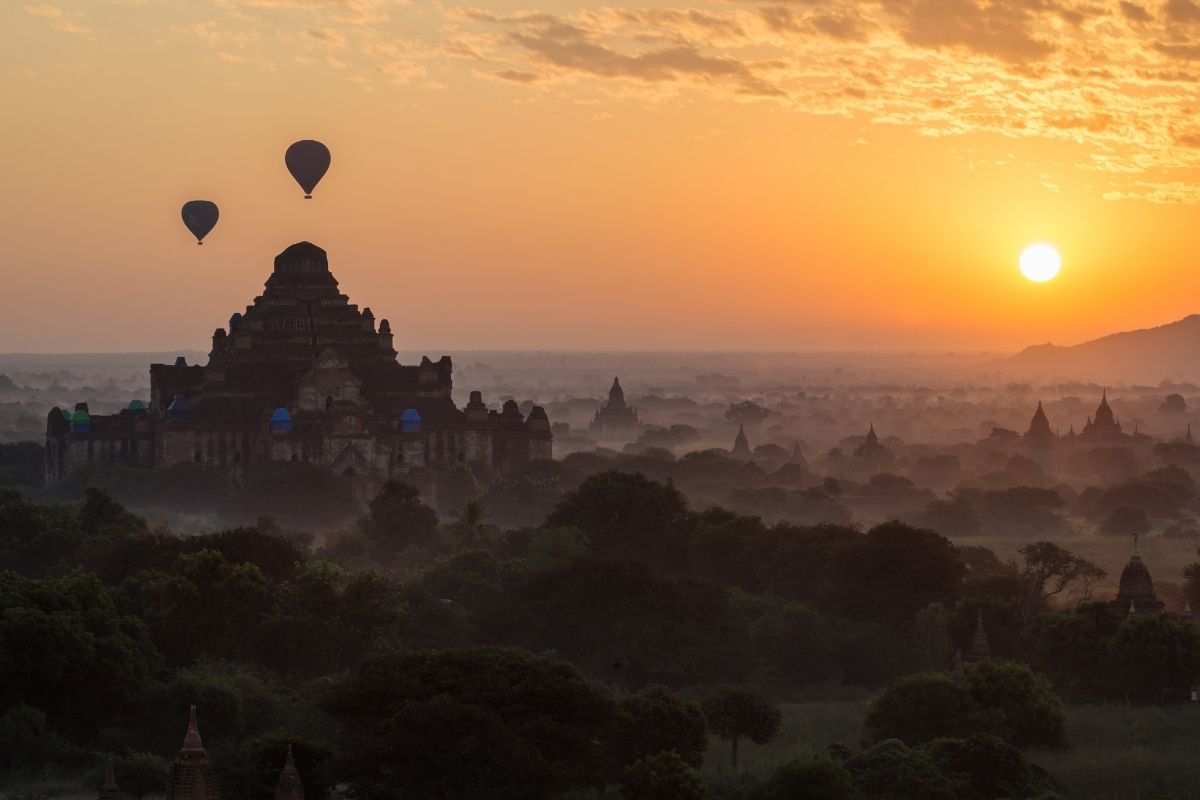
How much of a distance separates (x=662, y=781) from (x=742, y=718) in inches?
389

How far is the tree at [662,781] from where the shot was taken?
4128cm

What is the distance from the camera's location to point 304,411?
105500 mm

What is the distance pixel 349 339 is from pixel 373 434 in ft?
27.7

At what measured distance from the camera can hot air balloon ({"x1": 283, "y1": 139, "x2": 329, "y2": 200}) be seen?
111125 millimetres

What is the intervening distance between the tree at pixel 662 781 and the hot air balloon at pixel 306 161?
73.9m

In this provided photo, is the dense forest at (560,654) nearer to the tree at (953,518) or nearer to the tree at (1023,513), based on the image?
the tree at (953,518)

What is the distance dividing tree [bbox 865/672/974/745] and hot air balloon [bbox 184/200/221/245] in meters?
71.0

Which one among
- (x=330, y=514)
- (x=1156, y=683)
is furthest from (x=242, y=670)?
(x=330, y=514)

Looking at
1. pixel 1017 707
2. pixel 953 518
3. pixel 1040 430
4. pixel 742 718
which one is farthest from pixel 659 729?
pixel 1040 430

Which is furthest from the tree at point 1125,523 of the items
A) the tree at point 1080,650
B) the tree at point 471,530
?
the tree at point 1080,650

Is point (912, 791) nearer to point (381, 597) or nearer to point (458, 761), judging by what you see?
point (458, 761)

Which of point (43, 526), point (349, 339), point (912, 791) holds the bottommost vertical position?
point (912, 791)

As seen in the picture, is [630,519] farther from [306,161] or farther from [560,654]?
[306,161]

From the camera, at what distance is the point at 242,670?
54.9 meters
